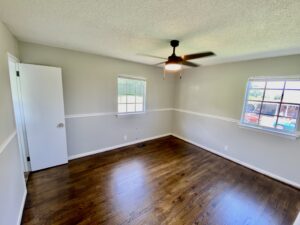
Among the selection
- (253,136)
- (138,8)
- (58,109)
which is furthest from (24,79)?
(253,136)

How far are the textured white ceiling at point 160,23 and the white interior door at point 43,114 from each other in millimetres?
580

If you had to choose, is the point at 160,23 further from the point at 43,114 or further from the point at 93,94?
the point at 43,114

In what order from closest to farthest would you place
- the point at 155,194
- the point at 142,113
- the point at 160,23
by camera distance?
the point at 160,23
the point at 155,194
the point at 142,113

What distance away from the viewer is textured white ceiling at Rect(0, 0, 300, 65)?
4.10 ft

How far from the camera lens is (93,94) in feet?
10.4

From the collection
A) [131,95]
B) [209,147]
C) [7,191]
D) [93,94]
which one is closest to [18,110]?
[93,94]

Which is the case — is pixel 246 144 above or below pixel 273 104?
below

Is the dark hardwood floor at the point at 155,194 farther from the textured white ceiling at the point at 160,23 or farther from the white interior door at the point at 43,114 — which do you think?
the textured white ceiling at the point at 160,23

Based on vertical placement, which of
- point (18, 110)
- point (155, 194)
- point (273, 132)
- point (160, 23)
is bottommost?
point (155, 194)

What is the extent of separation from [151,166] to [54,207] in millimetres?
1743

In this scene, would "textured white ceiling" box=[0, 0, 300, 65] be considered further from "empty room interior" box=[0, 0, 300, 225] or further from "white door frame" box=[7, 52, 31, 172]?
"white door frame" box=[7, 52, 31, 172]

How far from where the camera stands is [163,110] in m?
4.67

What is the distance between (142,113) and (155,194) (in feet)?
7.74

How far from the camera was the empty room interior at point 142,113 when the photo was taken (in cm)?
147
